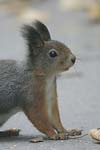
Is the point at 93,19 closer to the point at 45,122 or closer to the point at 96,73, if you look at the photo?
A: the point at 96,73

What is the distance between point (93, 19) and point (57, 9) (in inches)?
75.3

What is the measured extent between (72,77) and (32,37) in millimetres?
3485

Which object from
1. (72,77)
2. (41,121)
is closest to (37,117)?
Result: (41,121)

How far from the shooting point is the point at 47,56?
5758 mm

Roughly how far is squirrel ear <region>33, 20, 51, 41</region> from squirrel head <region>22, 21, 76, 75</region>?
0.15 ft

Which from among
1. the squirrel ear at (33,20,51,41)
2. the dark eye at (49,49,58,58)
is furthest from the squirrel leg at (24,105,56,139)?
the squirrel ear at (33,20,51,41)

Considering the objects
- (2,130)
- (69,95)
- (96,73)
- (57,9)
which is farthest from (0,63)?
(57,9)

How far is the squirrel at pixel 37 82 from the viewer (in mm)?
5586

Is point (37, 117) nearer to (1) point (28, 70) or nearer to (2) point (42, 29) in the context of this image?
(1) point (28, 70)

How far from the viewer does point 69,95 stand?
8102 mm

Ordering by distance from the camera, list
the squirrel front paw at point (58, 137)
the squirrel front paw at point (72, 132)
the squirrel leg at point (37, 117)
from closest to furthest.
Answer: the squirrel leg at point (37, 117), the squirrel front paw at point (58, 137), the squirrel front paw at point (72, 132)

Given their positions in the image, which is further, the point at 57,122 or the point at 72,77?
the point at 72,77

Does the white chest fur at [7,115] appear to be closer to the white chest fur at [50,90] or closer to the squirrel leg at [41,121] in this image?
the squirrel leg at [41,121]

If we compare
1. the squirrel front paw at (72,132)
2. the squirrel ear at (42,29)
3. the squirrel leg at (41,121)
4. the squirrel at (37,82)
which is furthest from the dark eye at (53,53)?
the squirrel front paw at (72,132)
